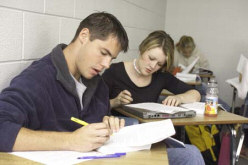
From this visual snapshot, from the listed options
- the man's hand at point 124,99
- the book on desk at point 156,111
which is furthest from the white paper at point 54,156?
the man's hand at point 124,99

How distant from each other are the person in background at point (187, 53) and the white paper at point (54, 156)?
475cm

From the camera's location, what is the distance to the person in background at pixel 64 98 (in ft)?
3.40

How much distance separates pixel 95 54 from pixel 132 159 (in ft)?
1.67

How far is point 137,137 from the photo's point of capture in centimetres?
118

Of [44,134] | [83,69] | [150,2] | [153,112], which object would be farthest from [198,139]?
[150,2]

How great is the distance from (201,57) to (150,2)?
183 centimetres

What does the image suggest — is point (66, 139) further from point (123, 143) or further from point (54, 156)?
point (123, 143)

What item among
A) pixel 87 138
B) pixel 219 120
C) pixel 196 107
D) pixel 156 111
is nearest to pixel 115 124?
pixel 87 138

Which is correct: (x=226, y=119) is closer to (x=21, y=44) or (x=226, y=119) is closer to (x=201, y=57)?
(x=21, y=44)

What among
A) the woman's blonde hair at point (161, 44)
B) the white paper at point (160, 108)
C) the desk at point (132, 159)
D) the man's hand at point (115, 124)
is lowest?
the white paper at point (160, 108)

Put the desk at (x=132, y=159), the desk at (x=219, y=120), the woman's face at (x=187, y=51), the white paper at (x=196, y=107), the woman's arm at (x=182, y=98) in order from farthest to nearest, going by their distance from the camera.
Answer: the woman's face at (x=187, y=51) < the woman's arm at (x=182, y=98) < the white paper at (x=196, y=107) < the desk at (x=219, y=120) < the desk at (x=132, y=159)

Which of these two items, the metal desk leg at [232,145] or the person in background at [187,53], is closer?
the metal desk leg at [232,145]

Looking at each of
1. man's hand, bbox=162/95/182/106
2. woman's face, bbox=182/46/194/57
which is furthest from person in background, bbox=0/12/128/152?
woman's face, bbox=182/46/194/57

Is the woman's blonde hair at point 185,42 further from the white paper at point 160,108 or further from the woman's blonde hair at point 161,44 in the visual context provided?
the white paper at point 160,108
